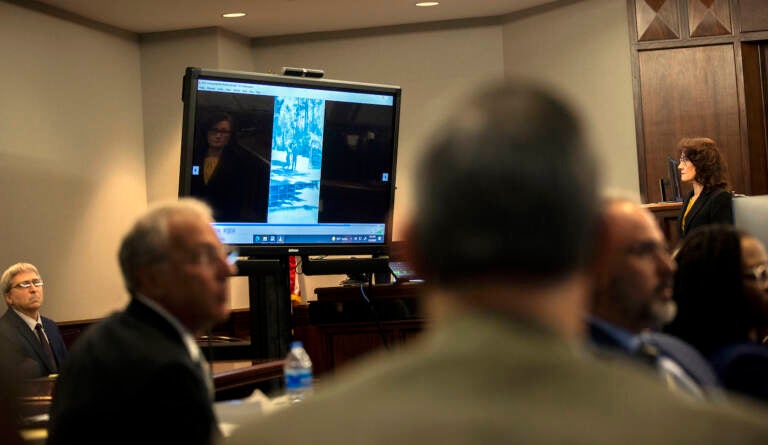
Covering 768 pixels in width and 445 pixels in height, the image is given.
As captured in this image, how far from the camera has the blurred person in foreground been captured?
0.71m

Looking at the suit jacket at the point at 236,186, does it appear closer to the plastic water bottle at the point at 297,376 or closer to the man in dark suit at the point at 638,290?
the plastic water bottle at the point at 297,376

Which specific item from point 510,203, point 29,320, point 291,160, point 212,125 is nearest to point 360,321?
point 291,160

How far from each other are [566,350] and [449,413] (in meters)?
0.10

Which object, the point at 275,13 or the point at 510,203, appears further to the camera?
the point at 275,13

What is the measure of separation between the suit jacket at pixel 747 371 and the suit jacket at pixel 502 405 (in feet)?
4.53

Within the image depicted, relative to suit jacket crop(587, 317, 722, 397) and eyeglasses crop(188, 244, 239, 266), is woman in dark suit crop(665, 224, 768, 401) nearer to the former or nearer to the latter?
suit jacket crop(587, 317, 722, 397)

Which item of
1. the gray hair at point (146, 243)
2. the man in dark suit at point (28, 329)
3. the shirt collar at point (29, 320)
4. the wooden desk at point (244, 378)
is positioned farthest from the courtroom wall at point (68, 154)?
the gray hair at point (146, 243)

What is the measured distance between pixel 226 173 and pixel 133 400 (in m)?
1.98

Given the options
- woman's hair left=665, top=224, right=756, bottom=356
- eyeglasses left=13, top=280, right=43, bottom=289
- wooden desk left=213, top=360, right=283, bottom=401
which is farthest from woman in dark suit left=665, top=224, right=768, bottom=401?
eyeglasses left=13, top=280, right=43, bottom=289

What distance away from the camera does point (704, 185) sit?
646 cm

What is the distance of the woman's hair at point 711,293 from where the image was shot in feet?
7.46

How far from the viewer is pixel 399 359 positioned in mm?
784

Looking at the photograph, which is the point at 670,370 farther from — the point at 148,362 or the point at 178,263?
the point at 178,263

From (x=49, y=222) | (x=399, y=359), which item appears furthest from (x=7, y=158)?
(x=399, y=359)
